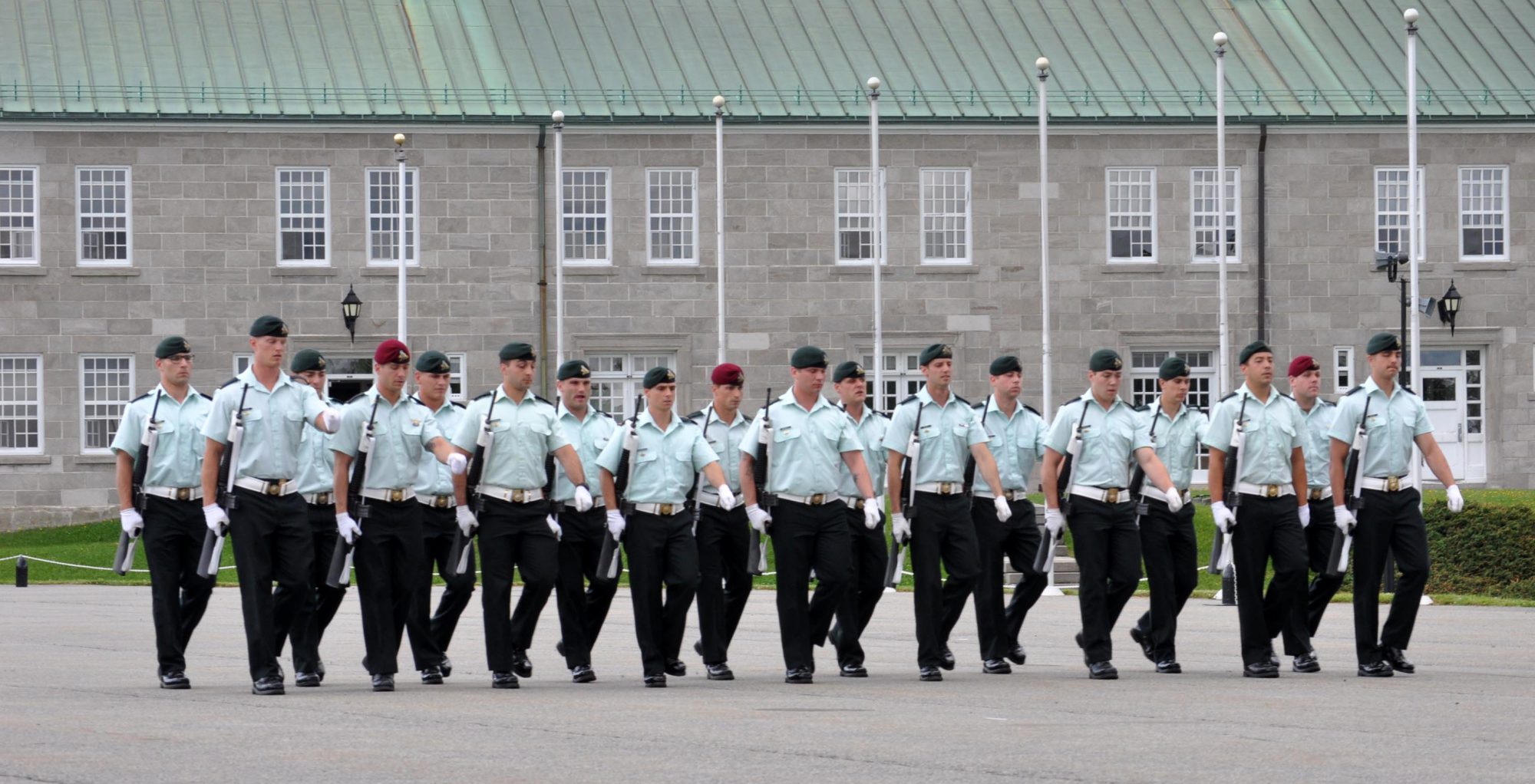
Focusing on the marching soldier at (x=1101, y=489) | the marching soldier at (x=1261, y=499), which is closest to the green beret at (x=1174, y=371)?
the marching soldier at (x=1101, y=489)

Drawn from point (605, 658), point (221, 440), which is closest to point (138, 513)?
point (221, 440)

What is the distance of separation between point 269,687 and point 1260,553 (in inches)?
231

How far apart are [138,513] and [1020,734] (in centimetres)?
548

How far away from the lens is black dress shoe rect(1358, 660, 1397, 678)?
14211mm

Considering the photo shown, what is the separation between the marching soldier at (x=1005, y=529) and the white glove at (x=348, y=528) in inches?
150

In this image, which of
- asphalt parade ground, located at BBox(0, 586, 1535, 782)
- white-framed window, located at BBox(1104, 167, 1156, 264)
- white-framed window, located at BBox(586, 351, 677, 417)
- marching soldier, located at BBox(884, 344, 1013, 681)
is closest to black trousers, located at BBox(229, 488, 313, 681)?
asphalt parade ground, located at BBox(0, 586, 1535, 782)

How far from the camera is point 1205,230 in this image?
42.1 meters

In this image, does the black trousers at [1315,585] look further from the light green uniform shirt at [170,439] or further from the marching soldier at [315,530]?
the light green uniform shirt at [170,439]

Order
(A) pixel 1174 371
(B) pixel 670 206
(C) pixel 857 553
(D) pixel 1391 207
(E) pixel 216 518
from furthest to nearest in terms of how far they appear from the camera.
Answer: (D) pixel 1391 207, (B) pixel 670 206, (A) pixel 1174 371, (C) pixel 857 553, (E) pixel 216 518

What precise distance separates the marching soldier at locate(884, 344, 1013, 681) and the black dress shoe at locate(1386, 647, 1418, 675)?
2423mm

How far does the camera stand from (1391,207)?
42000 millimetres

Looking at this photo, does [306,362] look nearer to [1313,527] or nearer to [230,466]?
[230,466]

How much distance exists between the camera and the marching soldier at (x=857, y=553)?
14453mm

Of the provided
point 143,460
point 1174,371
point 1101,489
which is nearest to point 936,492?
point 1101,489
